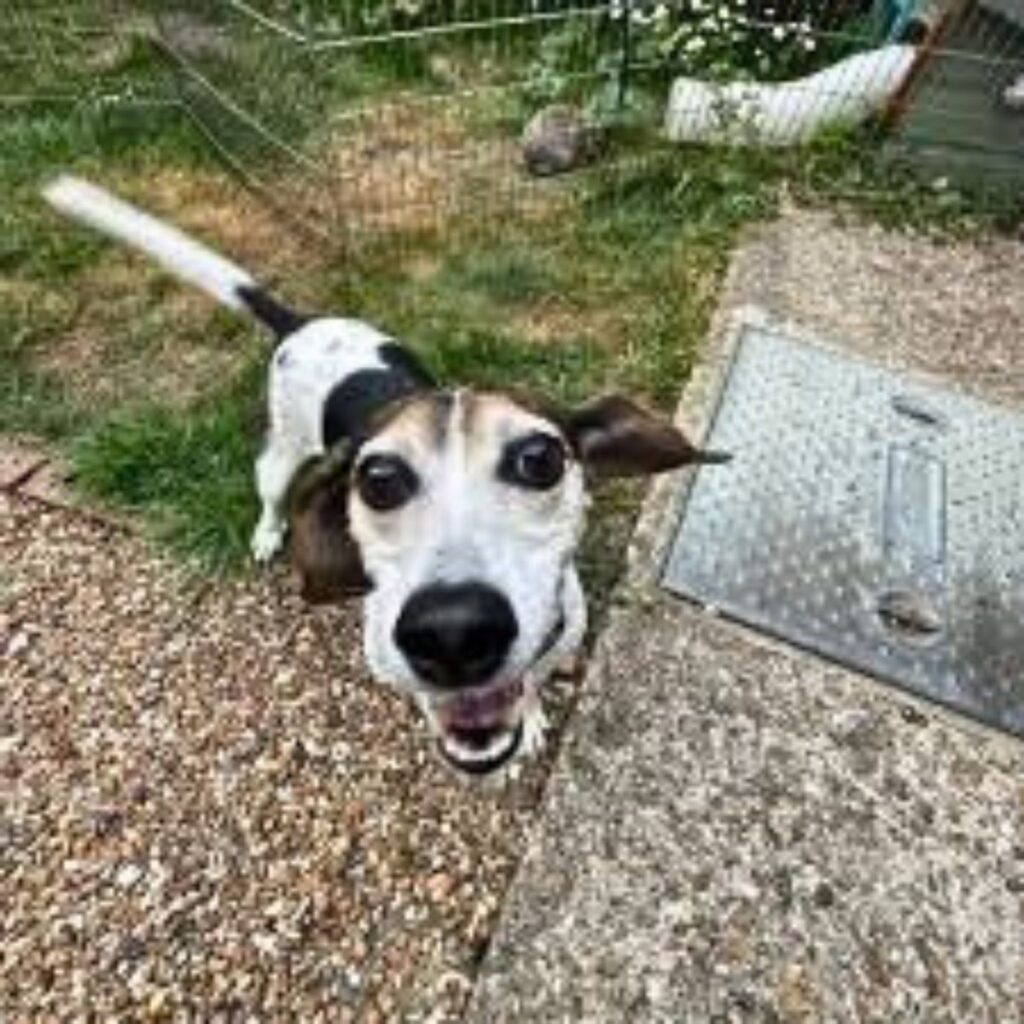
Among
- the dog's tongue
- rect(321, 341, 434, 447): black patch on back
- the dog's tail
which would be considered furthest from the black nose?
the dog's tail

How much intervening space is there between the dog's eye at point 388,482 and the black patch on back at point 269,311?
125 centimetres

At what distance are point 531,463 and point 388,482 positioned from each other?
0.27 meters

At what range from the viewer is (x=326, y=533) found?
2.58 meters

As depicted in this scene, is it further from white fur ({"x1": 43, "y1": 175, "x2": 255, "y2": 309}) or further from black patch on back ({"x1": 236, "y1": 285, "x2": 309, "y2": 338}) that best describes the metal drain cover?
white fur ({"x1": 43, "y1": 175, "x2": 255, "y2": 309})

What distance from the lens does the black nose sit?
201 centimetres

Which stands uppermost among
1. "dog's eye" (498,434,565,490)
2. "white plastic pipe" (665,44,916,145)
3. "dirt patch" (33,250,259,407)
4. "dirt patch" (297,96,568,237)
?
"dog's eye" (498,434,565,490)

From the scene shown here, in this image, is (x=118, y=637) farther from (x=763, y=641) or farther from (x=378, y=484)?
(x=763, y=641)

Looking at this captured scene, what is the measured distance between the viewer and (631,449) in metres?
2.51

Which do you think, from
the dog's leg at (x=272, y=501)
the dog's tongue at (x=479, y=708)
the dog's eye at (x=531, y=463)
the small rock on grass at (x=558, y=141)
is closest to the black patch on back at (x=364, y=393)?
the dog's leg at (x=272, y=501)

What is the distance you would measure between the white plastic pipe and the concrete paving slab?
209cm

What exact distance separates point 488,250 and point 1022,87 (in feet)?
6.28

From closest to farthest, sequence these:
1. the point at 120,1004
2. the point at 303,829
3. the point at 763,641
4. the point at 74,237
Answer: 1. the point at 120,1004
2. the point at 303,829
3. the point at 763,641
4. the point at 74,237

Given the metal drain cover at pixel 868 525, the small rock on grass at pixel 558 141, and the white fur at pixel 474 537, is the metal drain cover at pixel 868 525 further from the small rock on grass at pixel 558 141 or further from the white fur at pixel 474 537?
the small rock on grass at pixel 558 141

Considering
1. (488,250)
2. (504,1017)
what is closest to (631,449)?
(504,1017)
